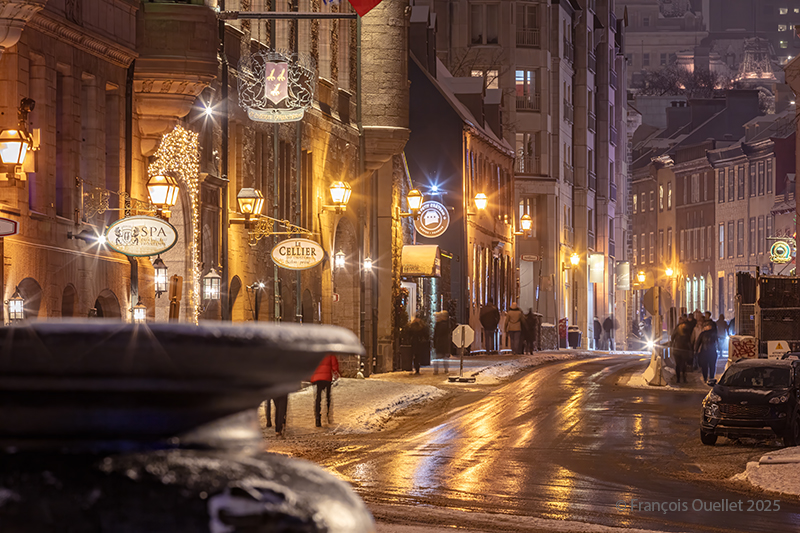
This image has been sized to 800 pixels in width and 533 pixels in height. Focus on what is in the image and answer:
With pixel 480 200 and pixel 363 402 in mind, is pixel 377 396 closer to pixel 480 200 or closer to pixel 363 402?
pixel 363 402

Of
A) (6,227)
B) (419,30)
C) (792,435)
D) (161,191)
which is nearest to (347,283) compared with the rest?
(419,30)

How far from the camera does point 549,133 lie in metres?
67.7

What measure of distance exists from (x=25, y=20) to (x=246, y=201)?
9.09 m

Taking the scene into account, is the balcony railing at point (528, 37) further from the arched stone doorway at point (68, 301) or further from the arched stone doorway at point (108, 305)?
the arched stone doorway at point (68, 301)

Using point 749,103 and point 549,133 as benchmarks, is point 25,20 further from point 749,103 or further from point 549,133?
point 749,103

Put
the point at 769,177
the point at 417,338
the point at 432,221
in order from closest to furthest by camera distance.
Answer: the point at 417,338, the point at 432,221, the point at 769,177

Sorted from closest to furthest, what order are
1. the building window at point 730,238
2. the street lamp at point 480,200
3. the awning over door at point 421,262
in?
the awning over door at point 421,262 < the street lamp at point 480,200 < the building window at point 730,238

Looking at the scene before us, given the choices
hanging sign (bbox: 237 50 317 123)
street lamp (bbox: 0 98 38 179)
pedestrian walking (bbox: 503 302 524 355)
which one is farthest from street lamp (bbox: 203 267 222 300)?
pedestrian walking (bbox: 503 302 524 355)

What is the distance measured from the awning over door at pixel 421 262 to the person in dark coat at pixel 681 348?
8578mm

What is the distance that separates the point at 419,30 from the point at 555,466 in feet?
109

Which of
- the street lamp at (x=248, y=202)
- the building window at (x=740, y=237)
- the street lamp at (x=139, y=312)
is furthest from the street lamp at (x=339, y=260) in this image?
the building window at (x=740, y=237)

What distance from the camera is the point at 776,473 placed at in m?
15.7

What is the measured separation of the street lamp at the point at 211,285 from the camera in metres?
23.7

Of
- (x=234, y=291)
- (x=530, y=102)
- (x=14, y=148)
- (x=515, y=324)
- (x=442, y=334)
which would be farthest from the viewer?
(x=530, y=102)
